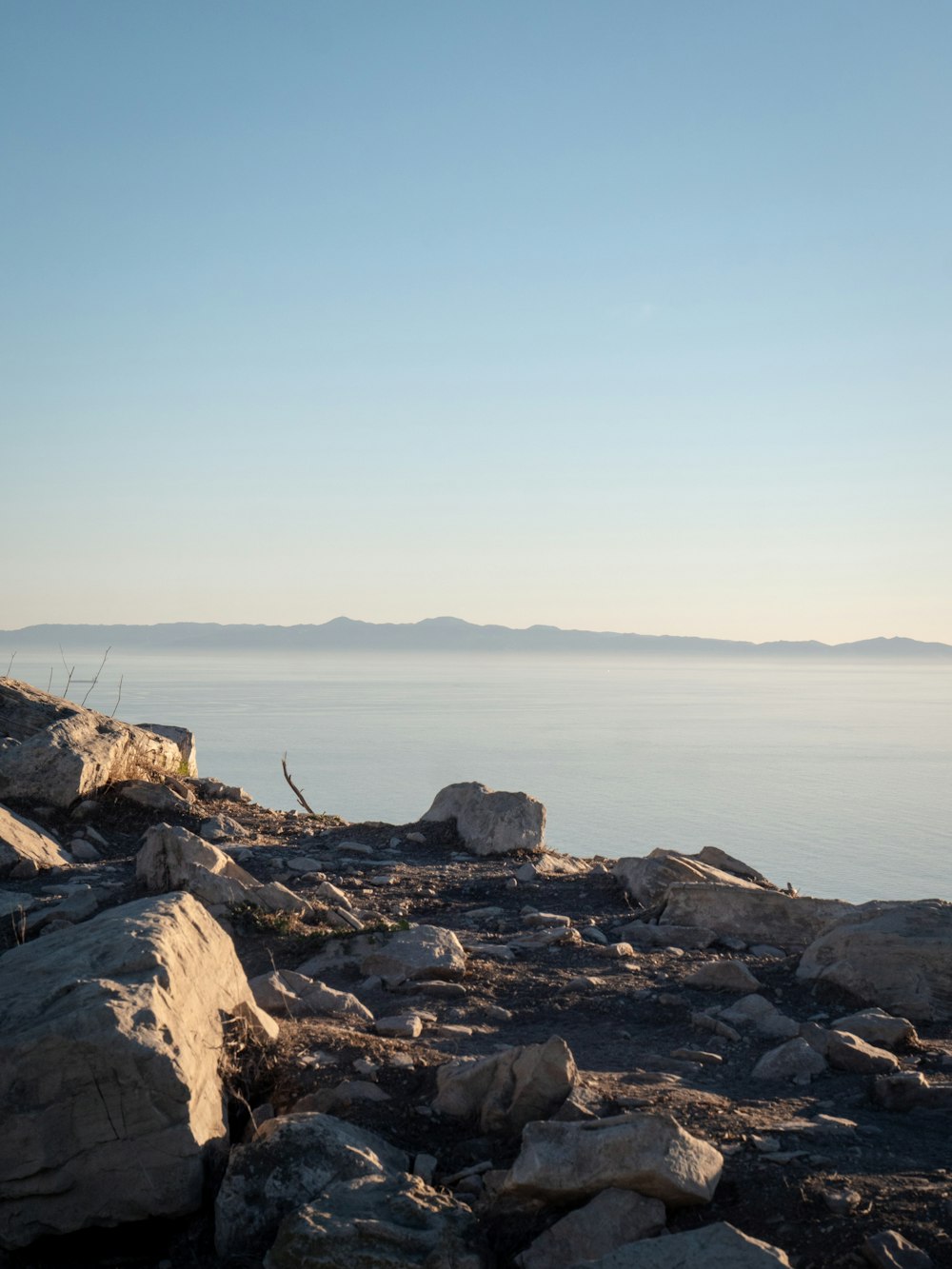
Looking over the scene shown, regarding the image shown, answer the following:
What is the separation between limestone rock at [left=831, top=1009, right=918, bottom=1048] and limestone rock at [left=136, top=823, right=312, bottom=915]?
3.70 metres

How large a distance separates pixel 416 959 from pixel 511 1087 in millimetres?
2172

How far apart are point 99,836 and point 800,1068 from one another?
689 centimetres

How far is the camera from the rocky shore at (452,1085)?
3.76m

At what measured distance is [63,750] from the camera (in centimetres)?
1038

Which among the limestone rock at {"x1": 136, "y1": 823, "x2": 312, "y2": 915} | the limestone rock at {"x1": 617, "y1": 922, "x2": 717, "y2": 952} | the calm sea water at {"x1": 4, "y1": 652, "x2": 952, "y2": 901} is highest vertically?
the limestone rock at {"x1": 136, "y1": 823, "x2": 312, "y2": 915}

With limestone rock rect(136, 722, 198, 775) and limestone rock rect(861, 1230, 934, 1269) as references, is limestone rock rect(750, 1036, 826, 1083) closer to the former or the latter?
limestone rock rect(861, 1230, 934, 1269)

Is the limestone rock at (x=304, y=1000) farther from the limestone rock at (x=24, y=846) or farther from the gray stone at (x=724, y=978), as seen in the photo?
the limestone rock at (x=24, y=846)

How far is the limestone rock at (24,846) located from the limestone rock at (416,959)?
3.40 meters

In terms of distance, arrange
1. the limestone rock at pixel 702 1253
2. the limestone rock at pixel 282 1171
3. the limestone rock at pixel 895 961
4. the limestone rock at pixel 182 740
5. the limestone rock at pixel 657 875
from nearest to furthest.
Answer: the limestone rock at pixel 702 1253 → the limestone rock at pixel 282 1171 → the limestone rock at pixel 895 961 → the limestone rock at pixel 657 875 → the limestone rock at pixel 182 740

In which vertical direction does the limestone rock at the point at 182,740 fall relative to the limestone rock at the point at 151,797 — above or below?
above

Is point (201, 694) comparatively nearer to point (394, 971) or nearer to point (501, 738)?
point (501, 738)

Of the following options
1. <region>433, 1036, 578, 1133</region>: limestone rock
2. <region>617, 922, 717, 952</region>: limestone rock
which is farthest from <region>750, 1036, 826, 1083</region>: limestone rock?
<region>617, 922, 717, 952</region>: limestone rock

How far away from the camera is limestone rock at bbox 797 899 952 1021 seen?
21.0 ft

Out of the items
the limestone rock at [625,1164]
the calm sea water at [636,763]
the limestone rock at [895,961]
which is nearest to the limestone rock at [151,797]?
the limestone rock at [895,961]
